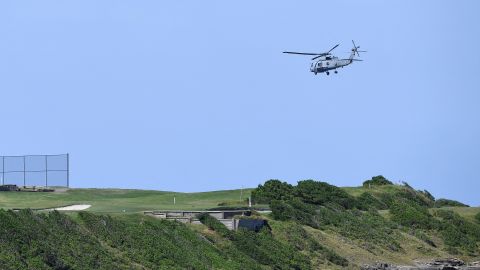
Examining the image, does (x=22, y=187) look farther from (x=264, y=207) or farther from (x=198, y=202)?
(x=264, y=207)

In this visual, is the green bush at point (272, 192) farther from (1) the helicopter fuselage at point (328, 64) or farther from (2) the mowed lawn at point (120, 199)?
(1) the helicopter fuselage at point (328, 64)

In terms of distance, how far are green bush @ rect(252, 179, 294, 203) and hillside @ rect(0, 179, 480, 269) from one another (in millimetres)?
83

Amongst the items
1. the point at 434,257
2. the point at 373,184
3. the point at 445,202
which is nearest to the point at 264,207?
the point at 434,257

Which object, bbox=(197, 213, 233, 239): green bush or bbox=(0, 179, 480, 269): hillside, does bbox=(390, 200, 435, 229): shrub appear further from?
bbox=(197, 213, 233, 239): green bush

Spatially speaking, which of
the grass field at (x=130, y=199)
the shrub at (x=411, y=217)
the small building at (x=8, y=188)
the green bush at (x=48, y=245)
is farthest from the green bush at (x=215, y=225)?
the small building at (x=8, y=188)

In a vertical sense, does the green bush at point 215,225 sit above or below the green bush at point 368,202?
below

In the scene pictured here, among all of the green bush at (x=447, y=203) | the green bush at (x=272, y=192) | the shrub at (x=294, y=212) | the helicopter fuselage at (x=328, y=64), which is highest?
the helicopter fuselage at (x=328, y=64)

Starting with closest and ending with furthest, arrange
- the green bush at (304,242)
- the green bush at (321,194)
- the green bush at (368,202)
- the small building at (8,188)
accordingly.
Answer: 1. the green bush at (304,242)
2. the green bush at (321,194)
3. the small building at (8,188)
4. the green bush at (368,202)

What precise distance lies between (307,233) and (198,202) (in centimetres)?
1845

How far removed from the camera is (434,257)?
91125mm

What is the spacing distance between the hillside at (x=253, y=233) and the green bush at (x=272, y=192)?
8 cm

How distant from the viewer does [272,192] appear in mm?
98688

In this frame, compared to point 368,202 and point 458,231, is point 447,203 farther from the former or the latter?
point 458,231

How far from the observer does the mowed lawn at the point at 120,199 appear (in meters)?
87.8
